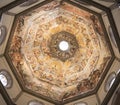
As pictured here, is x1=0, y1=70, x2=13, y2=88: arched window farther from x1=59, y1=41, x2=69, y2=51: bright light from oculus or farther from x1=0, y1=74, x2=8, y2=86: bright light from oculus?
x1=59, y1=41, x2=69, y2=51: bright light from oculus

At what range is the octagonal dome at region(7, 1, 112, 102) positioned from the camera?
Answer: 16656 mm

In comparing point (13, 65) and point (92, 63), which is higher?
point (13, 65)

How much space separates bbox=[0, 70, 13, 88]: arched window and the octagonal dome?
0.86 m

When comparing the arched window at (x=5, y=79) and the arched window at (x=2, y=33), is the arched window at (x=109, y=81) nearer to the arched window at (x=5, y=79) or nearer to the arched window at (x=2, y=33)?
the arched window at (x=5, y=79)

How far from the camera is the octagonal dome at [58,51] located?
54.6 ft

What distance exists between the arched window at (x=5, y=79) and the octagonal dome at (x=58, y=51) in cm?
86

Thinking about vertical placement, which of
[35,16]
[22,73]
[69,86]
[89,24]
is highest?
[35,16]

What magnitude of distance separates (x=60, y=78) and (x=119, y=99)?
602 centimetres

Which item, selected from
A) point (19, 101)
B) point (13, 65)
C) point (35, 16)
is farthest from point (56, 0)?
point (19, 101)

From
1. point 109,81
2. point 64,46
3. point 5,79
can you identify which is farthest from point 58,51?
point 109,81

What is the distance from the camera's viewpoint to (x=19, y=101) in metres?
15.8

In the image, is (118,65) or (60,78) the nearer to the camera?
(118,65)

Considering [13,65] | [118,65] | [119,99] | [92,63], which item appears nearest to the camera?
[119,99]

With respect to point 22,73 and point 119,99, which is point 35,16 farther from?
point 119,99
